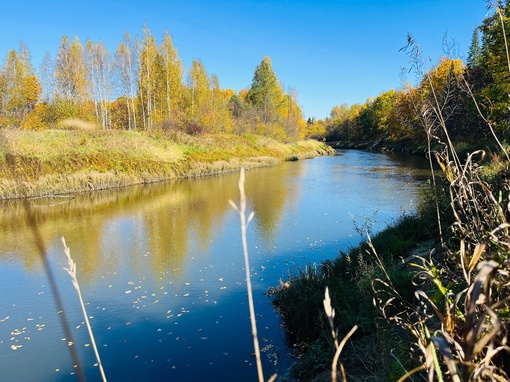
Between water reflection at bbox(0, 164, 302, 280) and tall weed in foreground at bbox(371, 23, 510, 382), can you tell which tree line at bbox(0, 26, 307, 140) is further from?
tall weed in foreground at bbox(371, 23, 510, 382)

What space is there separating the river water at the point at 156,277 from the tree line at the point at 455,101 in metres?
3.00

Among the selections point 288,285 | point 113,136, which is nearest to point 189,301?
point 288,285

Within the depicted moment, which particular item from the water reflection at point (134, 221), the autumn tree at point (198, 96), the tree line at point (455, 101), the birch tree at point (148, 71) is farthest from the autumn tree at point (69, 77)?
the tree line at point (455, 101)

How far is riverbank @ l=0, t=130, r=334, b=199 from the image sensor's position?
1466 centimetres

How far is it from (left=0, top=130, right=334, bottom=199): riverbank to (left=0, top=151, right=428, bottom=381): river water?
86.9 inches

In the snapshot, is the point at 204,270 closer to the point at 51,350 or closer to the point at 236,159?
the point at 51,350

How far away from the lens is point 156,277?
630 cm

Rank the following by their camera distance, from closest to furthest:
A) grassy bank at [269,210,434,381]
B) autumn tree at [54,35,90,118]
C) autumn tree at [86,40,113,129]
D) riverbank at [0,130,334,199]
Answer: grassy bank at [269,210,434,381], riverbank at [0,130,334,199], autumn tree at [54,35,90,118], autumn tree at [86,40,113,129]

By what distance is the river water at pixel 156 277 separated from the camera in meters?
4.06

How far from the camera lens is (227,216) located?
10.8m

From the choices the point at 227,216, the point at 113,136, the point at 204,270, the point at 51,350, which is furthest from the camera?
the point at 113,136

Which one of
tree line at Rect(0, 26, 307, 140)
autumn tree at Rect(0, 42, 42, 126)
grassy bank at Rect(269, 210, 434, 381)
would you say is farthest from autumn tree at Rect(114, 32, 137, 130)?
grassy bank at Rect(269, 210, 434, 381)

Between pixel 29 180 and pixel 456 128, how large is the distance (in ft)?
81.4

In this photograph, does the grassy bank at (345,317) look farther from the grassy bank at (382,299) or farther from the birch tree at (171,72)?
the birch tree at (171,72)
